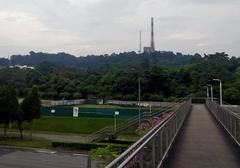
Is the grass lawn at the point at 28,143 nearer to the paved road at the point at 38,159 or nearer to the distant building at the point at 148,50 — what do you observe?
the paved road at the point at 38,159

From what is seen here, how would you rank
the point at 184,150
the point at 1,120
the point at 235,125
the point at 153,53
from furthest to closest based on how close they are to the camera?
the point at 153,53, the point at 1,120, the point at 235,125, the point at 184,150

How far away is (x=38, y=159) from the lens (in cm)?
2961

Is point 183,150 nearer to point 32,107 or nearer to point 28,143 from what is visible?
point 28,143

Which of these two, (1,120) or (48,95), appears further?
(48,95)

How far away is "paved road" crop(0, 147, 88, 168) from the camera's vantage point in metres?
27.0

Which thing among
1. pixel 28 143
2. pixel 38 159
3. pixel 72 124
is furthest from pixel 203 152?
pixel 72 124

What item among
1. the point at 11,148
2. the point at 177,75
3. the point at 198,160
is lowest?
the point at 11,148

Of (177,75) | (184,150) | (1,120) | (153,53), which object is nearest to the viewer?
(184,150)

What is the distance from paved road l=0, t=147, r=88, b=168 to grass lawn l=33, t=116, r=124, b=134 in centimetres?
1280

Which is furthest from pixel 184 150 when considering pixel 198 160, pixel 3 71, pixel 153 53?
pixel 153 53

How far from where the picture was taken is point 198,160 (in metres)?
9.20

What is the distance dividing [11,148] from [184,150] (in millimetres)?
28443

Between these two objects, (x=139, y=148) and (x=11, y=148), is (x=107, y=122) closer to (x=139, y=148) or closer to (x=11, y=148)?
(x=11, y=148)

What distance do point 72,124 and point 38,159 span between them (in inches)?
753
